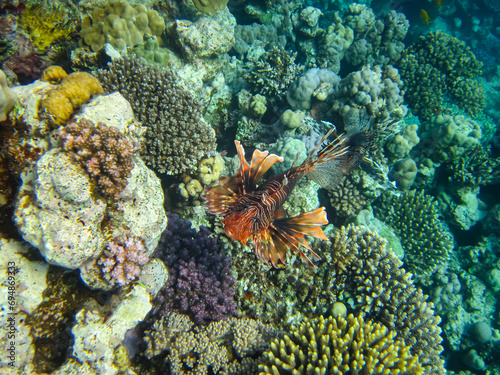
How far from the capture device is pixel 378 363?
3078mm

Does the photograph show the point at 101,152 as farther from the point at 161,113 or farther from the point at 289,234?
the point at 289,234

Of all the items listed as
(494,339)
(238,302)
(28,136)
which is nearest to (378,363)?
(238,302)

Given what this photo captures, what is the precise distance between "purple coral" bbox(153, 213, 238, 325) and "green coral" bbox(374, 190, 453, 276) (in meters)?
4.56

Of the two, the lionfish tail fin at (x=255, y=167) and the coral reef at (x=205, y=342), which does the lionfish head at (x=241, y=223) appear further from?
the coral reef at (x=205, y=342)

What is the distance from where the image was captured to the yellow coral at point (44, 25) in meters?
4.35

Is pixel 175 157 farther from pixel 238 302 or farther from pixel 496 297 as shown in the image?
pixel 496 297

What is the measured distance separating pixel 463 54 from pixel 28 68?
41.2ft

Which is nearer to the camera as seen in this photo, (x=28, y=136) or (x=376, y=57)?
(x=28, y=136)

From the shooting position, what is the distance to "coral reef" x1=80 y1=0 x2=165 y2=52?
4.76 metres

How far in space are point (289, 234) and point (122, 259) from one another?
6.35 feet

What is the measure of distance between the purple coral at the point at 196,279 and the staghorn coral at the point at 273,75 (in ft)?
13.5

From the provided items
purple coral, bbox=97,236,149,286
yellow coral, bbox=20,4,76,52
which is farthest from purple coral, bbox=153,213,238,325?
yellow coral, bbox=20,4,76,52

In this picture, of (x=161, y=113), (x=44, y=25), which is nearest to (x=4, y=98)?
(x=161, y=113)

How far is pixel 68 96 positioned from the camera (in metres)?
2.93
